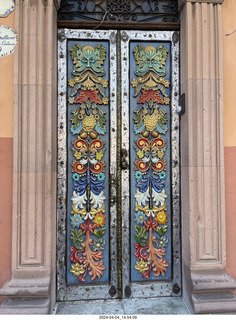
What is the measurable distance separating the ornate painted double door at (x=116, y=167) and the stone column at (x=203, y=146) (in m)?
0.25

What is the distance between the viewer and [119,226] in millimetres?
2855

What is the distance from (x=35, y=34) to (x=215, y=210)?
8.50 ft

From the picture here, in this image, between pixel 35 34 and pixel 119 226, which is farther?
pixel 119 226

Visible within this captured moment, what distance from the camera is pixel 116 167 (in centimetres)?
288

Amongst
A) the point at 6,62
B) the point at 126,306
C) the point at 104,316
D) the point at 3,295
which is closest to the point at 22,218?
the point at 3,295

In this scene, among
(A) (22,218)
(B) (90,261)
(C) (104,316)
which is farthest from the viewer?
(B) (90,261)

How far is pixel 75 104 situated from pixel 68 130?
11.9 inches

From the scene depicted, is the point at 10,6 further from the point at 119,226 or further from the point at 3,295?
the point at 3,295

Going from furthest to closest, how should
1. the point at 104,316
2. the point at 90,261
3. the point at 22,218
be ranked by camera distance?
1. the point at 90,261
2. the point at 22,218
3. the point at 104,316

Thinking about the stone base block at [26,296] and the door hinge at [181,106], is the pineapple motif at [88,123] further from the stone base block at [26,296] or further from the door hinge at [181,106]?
the stone base block at [26,296]

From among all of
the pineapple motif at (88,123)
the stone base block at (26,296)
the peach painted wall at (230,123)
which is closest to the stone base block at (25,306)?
the stone base block at (26,296)

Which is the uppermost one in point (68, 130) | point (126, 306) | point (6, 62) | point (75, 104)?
point (6, 62)

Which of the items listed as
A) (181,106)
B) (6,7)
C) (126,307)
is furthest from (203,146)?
(6,7)

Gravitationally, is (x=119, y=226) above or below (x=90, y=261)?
above
